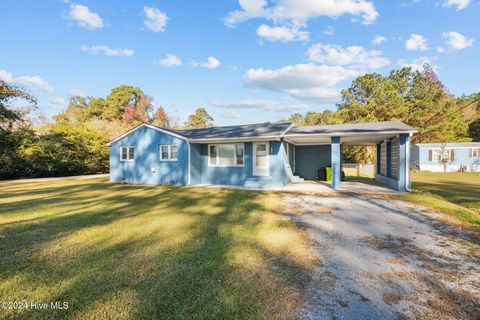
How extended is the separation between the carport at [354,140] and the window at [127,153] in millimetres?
9426

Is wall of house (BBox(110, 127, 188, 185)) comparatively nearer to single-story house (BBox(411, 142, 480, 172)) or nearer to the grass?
the grass

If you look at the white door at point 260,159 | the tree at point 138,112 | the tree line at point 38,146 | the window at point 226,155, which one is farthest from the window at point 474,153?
the tree at point 138,112

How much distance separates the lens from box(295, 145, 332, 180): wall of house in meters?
16.7

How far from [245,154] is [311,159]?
19.0 ft

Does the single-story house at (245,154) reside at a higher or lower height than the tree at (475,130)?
lower

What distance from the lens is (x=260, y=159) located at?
43.9ft

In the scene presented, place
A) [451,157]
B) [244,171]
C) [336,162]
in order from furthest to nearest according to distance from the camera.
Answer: [451,157] → [244,171] → [336,162]

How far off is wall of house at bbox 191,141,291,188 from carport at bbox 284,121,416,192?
1.20 meters

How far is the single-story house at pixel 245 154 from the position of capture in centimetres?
1218

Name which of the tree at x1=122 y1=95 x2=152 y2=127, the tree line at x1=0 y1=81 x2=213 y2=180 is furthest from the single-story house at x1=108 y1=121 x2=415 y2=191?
the tree at x1=122 y1=95 x2=152 y2=127

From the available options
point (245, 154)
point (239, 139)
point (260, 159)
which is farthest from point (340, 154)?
point (239, 139)

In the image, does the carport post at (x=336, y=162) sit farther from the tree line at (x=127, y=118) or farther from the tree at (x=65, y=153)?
the tree at (x=65, y=153)

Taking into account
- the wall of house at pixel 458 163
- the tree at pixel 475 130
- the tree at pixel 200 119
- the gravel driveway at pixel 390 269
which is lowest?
the gravel driveway at pixel 390 269

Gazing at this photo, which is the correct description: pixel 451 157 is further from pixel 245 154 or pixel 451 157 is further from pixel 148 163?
pixel 148 163
